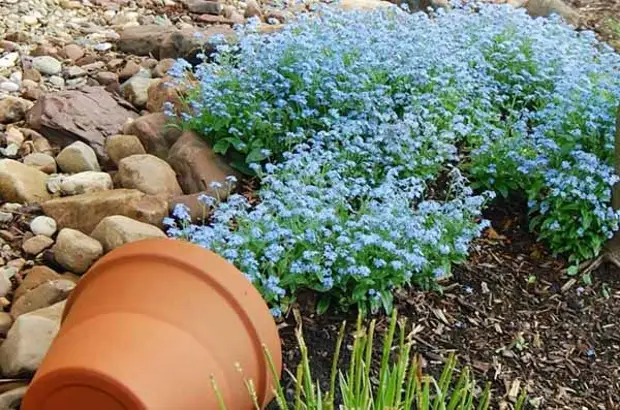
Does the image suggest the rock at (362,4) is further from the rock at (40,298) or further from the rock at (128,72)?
the rock at (40,298)

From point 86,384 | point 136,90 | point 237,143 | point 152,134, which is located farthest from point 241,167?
point 86,384

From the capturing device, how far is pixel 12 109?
441 cm

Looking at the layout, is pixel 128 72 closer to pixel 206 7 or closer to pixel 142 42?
pixel 142 42

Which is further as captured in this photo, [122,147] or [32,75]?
[32,75]

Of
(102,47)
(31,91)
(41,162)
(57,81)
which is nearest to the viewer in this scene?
(41,162)

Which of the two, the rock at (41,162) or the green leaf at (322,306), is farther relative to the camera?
the rock at (41,162)

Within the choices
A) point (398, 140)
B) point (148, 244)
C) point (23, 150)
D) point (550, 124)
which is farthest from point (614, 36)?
point (148, 244)

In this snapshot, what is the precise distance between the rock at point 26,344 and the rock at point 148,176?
38.0 inches

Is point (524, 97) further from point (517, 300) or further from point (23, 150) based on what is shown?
point (23, 150)

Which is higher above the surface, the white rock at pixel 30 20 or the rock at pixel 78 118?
the rock at pixel 78 118

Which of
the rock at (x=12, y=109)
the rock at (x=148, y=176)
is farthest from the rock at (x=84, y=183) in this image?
the rock at (x=12, y=109)

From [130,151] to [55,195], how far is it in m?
0.44

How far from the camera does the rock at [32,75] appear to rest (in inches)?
189

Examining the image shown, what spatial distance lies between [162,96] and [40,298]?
157cm
